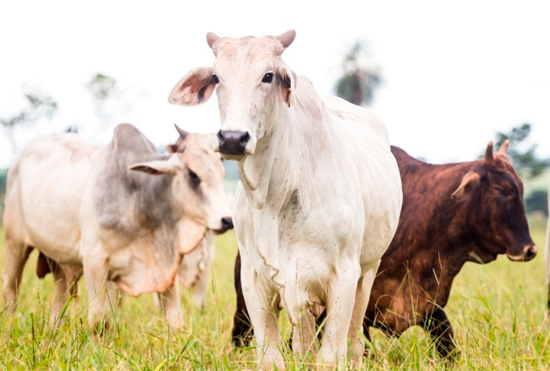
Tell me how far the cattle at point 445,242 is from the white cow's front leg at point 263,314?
120 cm

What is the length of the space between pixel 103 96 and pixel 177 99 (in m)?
24.9

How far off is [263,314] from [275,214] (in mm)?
466

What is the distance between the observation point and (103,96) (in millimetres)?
27672

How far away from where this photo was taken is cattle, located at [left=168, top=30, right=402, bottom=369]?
10.9 ft

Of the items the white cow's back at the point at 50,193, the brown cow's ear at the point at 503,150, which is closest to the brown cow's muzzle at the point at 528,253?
the brown cow's ear at the point at 503,150

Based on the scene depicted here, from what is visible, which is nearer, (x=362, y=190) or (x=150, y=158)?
(x=362, y=190)

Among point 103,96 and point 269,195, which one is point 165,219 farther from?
point 103,96

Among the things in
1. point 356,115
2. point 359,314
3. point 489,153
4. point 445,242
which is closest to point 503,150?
point 489,153

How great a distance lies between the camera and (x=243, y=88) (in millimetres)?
3229

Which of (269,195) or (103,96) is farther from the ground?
(269,195)

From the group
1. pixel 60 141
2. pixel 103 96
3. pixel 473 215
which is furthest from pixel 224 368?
pixel 103 96

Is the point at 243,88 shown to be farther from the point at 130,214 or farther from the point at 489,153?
the point at 130,214

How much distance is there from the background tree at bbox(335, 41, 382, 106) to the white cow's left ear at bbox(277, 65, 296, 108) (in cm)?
2854

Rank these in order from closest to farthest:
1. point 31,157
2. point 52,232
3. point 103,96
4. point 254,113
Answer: point 254,113
point 52,232
point 31,157
point 103,96
